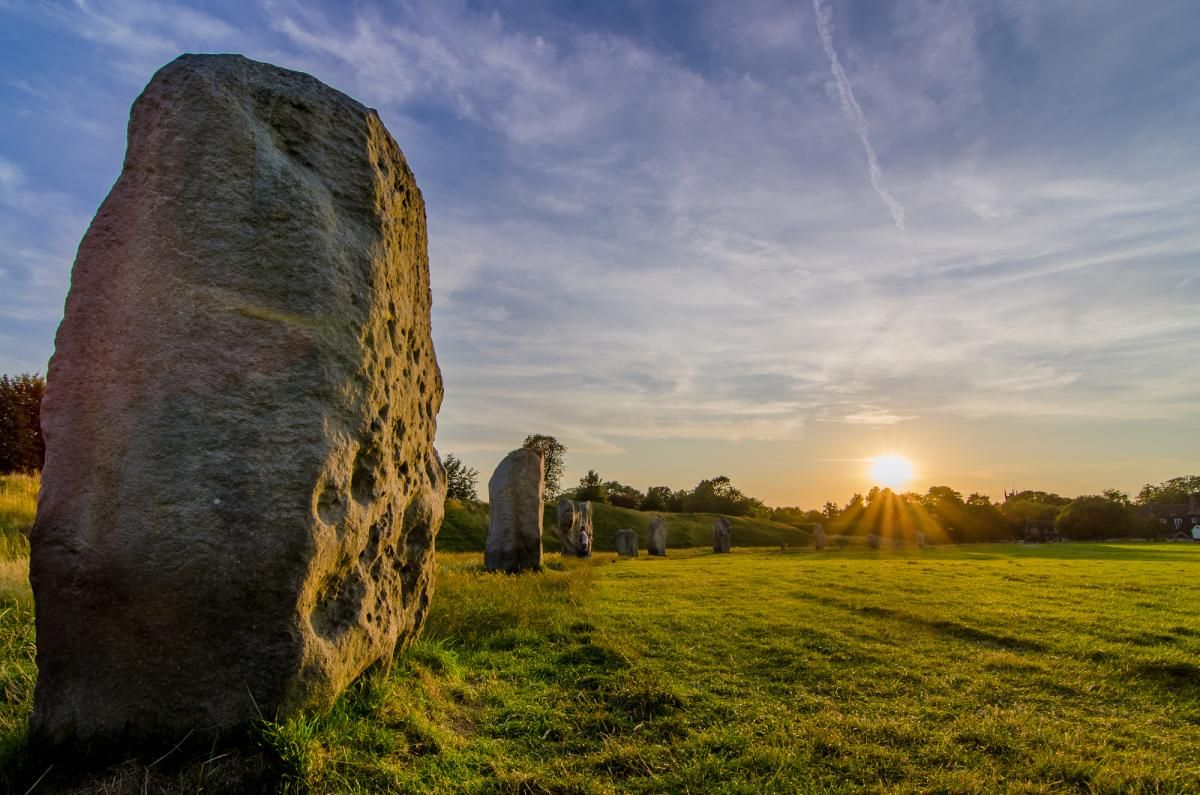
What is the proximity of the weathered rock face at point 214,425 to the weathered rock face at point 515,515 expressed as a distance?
10786mm

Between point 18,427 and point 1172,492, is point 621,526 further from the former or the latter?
point 1172,492

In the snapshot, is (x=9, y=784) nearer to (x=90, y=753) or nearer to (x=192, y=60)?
(x=90, y=753)

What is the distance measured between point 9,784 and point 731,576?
14.0 meters

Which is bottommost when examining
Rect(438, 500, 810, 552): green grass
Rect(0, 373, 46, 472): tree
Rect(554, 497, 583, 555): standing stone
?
Rect(438, 500, 810, 552): green grass

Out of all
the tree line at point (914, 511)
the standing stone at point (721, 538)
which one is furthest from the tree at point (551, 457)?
the standing stone at point (721, 538)

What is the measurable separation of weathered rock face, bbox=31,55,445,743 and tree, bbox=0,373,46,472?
85.6 feet

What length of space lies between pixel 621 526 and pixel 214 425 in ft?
159

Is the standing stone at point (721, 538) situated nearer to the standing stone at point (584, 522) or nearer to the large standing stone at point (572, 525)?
the standing stone at point (584, 522)

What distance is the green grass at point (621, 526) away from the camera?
38156 mm

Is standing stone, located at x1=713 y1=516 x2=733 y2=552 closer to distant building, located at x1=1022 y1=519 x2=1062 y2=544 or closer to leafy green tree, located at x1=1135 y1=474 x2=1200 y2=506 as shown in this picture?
distant building, located at x1=1022 y1=519 x2=1062 y2=544

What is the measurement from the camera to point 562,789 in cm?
369

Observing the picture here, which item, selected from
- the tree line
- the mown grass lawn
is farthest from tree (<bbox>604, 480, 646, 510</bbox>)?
the mown grass lawn

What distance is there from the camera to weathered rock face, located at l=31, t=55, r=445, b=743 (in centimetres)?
340

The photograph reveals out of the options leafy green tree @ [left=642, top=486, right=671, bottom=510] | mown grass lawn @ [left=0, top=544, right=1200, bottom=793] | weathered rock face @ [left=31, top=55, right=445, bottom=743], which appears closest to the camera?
weathered rock face @ [left=31, top=55, right=445, bottom=743]
